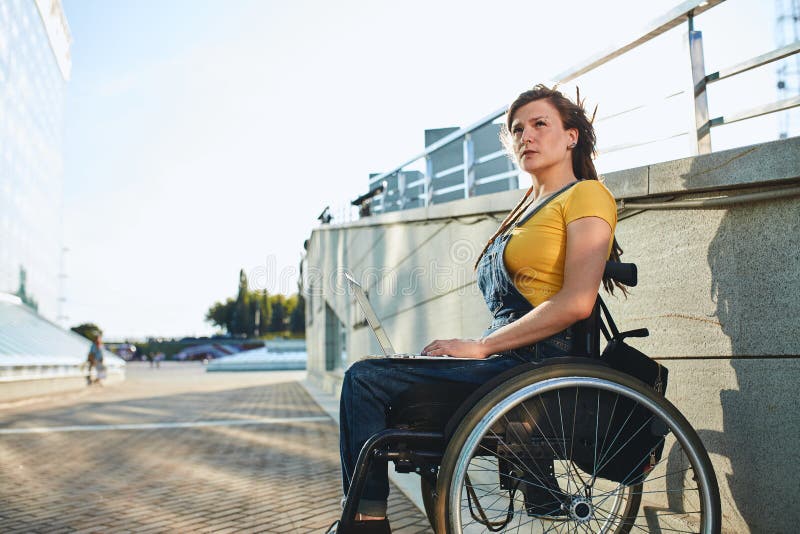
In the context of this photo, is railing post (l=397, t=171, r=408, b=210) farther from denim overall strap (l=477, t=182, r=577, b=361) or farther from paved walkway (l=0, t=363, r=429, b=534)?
denim overall strap (l=477, t=182, r=577, b=361)

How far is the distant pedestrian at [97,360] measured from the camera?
1936 cm

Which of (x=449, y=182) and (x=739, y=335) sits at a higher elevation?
(x=449, y=182)

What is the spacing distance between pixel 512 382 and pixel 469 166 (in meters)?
5.14

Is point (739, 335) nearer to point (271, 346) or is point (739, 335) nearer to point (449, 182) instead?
point (449, 182)

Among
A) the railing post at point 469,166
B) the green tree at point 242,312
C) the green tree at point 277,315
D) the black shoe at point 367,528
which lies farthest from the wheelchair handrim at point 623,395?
the green tree at point 277,315

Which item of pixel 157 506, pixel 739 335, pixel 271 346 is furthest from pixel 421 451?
pixel 271 346

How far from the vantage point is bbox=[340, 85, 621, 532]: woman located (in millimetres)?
1944

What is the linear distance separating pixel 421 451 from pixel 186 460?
4247 millimetres

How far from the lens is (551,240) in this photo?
6.89ft

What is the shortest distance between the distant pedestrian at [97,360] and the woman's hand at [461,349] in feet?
63.9

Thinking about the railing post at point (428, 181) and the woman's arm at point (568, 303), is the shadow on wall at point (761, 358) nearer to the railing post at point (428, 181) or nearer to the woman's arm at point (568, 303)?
the woman's arm at point (568, 303)

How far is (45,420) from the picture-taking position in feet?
30.3

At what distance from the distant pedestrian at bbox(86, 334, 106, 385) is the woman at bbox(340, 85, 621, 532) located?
19.4 meters

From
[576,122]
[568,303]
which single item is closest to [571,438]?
[568,303]
